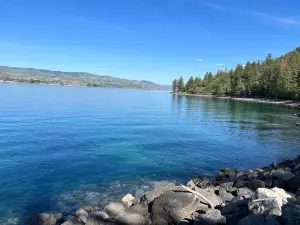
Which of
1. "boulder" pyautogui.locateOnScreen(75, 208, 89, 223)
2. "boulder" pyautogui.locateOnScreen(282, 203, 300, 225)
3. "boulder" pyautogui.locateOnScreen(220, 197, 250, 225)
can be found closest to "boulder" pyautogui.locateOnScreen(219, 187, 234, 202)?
"boulder" pyautogui.locateOnScreen(220, 197, 250, 225)

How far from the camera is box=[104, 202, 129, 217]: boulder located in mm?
13541

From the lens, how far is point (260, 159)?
29812 millimetres

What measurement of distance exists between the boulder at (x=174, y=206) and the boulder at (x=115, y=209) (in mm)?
1647

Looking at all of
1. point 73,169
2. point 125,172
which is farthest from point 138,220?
point 73,169

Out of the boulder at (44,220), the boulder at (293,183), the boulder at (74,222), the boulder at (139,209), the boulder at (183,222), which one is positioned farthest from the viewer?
the boulder at (293,183)

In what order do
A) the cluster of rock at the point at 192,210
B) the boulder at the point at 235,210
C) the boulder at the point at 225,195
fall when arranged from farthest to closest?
the boulder at the point at 225,195 → the boulder at the point at 235,210 → the cluster of rock at the point at 192,210

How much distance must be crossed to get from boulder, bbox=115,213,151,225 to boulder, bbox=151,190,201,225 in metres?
0.50

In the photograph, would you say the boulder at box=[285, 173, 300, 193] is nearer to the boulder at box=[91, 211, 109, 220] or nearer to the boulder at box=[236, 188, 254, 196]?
the boulder at box=[236, 188, 254, 196]

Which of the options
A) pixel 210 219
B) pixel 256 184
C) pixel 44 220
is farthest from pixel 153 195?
pixel 256 184

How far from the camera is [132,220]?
12281 millimetres

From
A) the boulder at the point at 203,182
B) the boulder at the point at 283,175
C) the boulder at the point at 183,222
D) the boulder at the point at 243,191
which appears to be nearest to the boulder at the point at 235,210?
the boulder at the point at 183,222

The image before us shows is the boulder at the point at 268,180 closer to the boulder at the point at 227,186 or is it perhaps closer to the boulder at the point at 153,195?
the boulder at the point at 227,186

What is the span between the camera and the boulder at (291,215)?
9422mm

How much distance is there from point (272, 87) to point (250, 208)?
494 ft
